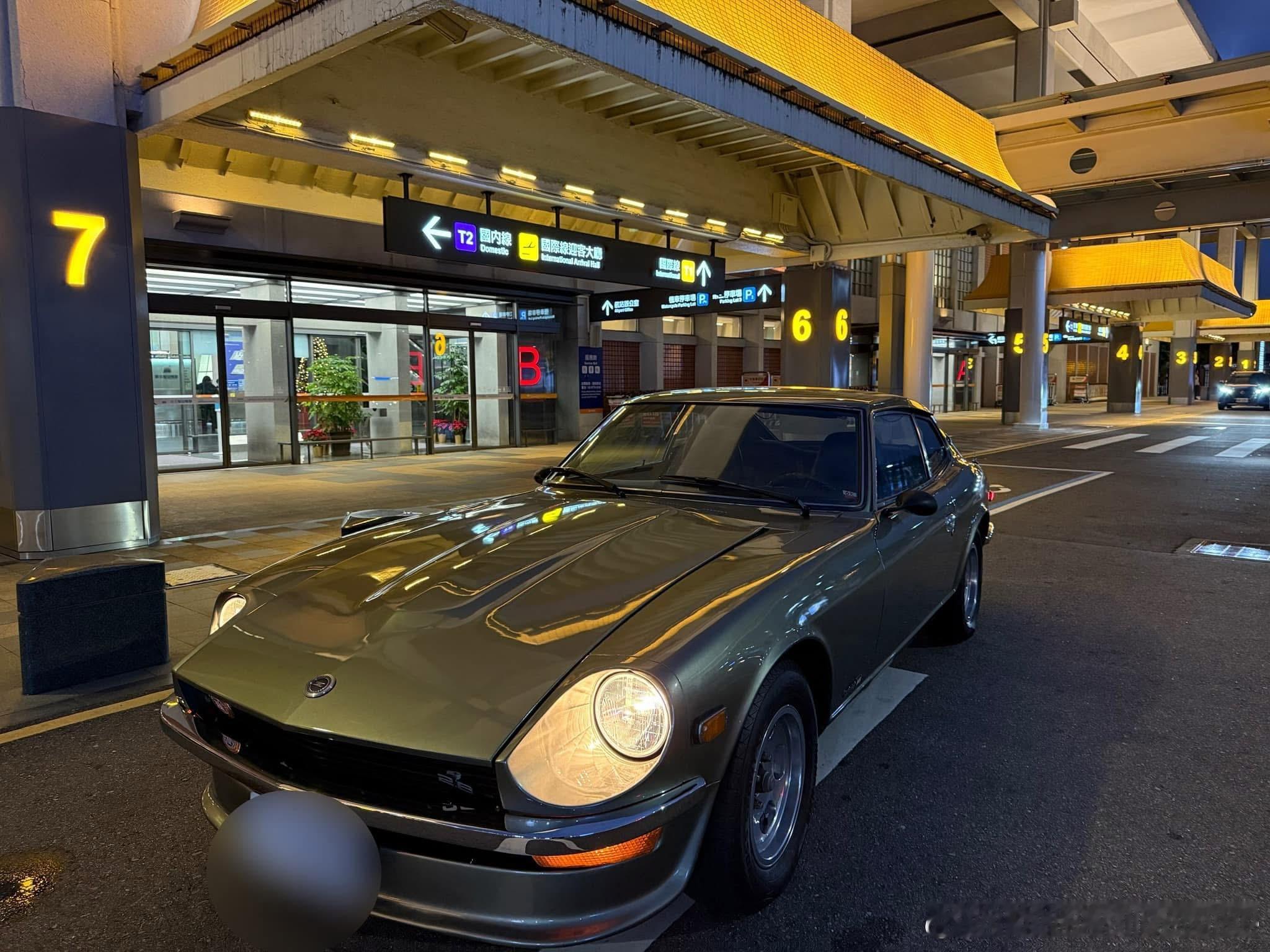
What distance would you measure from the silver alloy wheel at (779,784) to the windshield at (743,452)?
3.72ft

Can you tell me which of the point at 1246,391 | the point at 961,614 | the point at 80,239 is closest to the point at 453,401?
the point at 80,239

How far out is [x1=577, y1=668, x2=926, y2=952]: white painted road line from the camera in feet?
7.45

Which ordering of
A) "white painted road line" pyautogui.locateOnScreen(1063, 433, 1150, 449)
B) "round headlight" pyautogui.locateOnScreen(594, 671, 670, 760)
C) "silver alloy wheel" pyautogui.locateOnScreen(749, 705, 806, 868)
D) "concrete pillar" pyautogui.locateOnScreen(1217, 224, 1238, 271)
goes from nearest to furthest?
1. "round headlight" pyautogui.locateOnScreen(594, 671, 670, 760)
2. "silver alloy wheel" pyautogui.locateOnScreen(749, 705, 806, 868)
3. "white painted road line" pyautogui.locateOnScreen(1063, 433, 1150, 449)
4. "concrete pillar" pyautogui.locateOnScreen(1217, 224, 1238, 271)

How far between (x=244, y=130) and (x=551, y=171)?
11.1ft

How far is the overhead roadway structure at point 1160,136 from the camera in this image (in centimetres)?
1172

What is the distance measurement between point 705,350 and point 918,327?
8.03 metres

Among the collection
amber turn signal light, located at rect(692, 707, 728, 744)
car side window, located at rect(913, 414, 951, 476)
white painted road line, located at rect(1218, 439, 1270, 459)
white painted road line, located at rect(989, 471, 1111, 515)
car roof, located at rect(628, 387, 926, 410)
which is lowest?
white painted road line, located at rect(989, 471, 1111, 515)

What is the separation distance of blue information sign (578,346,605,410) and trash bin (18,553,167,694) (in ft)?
53.9

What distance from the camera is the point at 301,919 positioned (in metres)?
1.84

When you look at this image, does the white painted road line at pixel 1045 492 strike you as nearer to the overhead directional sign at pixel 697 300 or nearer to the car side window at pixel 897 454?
the car side window at pixel 897 454

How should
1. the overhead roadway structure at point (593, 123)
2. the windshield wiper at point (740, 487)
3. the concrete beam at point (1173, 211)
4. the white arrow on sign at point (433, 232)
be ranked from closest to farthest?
the windshield wiper at point (740, 487) → the overhead roadway structure at point (593, 123) → the white arrow on sign at point (433, 232) → the concrete beam at point (1173, 211)

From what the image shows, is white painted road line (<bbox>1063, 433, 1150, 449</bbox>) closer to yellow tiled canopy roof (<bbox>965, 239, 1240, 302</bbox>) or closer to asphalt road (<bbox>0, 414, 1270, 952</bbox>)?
yellow tiled canopy roof (<bbox>965, 239, 1240, 302</bbox>)

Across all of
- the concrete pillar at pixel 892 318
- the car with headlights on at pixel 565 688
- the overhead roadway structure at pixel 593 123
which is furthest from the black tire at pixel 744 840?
the concrete pillar at pixel 892 318

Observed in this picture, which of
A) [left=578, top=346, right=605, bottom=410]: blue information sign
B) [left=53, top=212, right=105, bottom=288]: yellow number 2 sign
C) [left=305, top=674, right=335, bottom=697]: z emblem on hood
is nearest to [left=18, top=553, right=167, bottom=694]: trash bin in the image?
[left=305, top=674, right=335, bottom=697]: z emblem on hood
